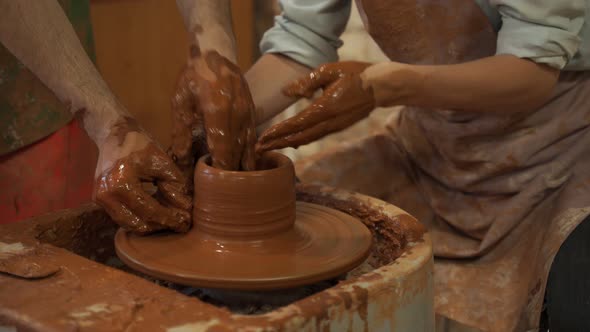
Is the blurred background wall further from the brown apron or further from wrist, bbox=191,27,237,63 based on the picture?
wrist, bbox=191,27,237,63

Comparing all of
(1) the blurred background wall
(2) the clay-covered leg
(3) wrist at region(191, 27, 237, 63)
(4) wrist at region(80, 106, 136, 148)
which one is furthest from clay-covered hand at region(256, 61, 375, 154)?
(1) the blurred background wall

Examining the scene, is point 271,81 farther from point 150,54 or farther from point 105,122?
point 150,54

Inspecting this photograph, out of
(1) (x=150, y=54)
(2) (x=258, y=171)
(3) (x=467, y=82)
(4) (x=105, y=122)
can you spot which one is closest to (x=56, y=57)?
(4) (x=105, y=122)

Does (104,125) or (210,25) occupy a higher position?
(210,25)

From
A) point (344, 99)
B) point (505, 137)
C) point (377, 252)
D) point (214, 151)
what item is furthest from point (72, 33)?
point (505, 137)

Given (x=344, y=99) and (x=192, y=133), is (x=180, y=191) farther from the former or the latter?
(x=344, y=99)

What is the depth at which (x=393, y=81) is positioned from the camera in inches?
68.4

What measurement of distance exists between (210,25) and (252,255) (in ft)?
2.01

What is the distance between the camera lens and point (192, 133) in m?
1.63

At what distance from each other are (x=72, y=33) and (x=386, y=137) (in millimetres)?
972

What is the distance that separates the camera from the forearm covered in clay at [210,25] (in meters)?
1.71

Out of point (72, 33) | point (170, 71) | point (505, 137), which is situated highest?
point (72, 33)

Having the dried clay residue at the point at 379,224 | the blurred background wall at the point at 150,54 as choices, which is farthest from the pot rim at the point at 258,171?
the blurred background wall at the point at 150,54

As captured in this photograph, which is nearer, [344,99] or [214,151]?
[214,151]
